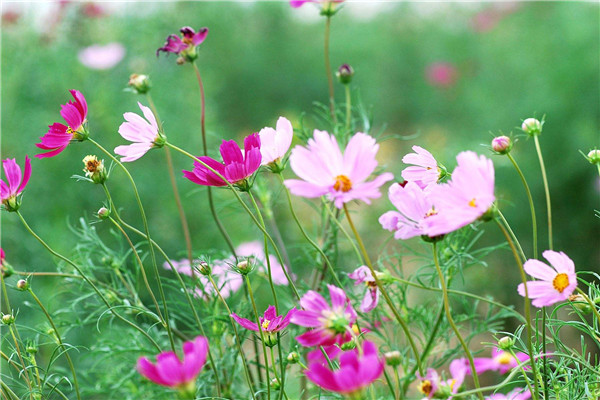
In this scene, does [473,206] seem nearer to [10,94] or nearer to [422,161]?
[422,161]

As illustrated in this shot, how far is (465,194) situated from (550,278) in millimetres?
88

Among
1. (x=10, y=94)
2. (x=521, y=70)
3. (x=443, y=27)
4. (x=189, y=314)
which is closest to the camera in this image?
(x=189, y=314)

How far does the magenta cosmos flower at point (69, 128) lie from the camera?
442 millimetres

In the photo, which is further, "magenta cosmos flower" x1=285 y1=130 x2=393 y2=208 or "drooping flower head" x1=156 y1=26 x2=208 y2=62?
"drooping flower head" x1=156 y1=26 x2=208 y2=62

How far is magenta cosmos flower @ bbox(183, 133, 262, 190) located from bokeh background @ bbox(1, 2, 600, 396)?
0.33m

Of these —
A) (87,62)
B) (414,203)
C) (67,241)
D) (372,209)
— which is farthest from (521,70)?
(414,203)

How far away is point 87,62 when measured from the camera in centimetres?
175

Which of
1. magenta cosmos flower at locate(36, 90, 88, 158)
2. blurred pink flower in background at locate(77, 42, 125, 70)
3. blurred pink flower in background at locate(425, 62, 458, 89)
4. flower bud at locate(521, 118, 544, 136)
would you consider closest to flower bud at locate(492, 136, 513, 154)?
flower bud at locate(521, 118, 544, 136)

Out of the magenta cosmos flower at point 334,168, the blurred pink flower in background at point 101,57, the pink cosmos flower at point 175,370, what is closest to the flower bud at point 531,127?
the magenta cosmos flower at point 334,168

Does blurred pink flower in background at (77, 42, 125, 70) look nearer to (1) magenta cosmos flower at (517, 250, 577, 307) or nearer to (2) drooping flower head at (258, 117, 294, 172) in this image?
(2) drooping flower head at (258, 117, 294, 172)

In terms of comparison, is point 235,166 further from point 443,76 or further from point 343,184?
point 443,76

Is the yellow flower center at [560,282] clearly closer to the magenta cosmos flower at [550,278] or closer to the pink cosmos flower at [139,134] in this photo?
the magenta cosmos flower at [550,278]

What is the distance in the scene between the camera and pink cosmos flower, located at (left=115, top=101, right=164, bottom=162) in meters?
0.43

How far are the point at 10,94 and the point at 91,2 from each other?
466mm
